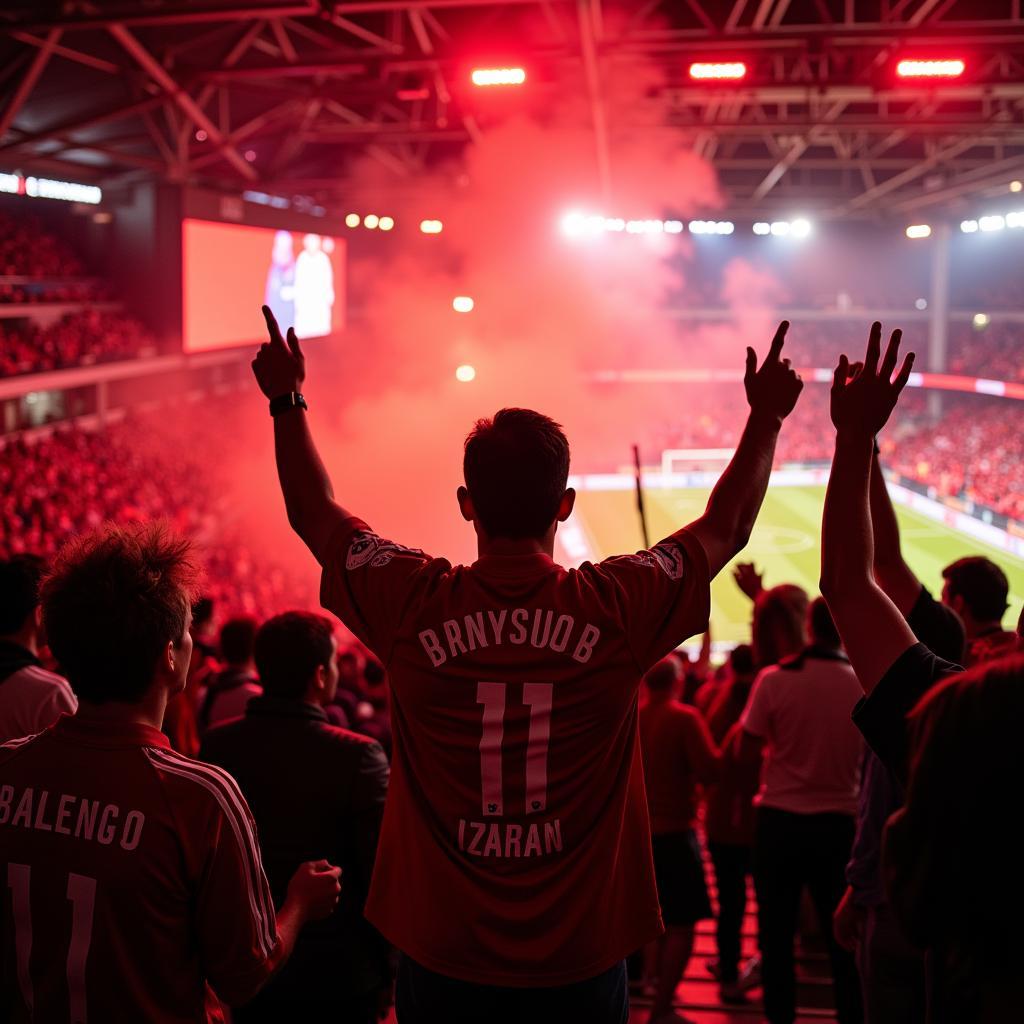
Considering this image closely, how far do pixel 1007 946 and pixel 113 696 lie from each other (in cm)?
140

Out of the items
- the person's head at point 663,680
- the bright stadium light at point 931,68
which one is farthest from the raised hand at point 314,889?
the bright stadium light at point 931,68

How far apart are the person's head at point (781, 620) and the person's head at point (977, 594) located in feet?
3.16

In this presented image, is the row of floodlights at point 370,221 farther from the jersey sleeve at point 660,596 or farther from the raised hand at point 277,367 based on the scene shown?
the jersey sleeve at point 660,596

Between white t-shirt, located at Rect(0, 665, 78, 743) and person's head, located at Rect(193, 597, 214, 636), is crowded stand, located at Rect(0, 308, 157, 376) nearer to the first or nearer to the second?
person's head, located at Rect(193, 597, 214, 636)

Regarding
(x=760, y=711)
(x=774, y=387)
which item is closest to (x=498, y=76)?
(x=760, y=711)

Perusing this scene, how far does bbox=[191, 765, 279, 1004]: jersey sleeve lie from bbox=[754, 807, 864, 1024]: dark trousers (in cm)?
261

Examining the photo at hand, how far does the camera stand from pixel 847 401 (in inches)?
74.4

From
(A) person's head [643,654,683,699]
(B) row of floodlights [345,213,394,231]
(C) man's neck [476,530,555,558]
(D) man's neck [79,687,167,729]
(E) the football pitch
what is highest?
(B) row of floodlights [345,213,394,231]

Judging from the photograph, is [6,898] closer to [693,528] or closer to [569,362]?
[693,528]

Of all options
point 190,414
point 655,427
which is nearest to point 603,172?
point 190,414

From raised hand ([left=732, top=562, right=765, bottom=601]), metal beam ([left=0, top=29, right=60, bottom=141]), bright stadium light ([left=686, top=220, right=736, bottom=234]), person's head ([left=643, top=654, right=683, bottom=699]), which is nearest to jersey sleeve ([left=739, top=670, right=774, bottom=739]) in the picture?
raised hand ([left=732, top=562, right=765, bottom=601])

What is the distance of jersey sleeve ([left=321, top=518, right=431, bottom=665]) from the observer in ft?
6.31

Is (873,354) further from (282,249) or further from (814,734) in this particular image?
(282,249)

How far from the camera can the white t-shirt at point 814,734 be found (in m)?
3.91
